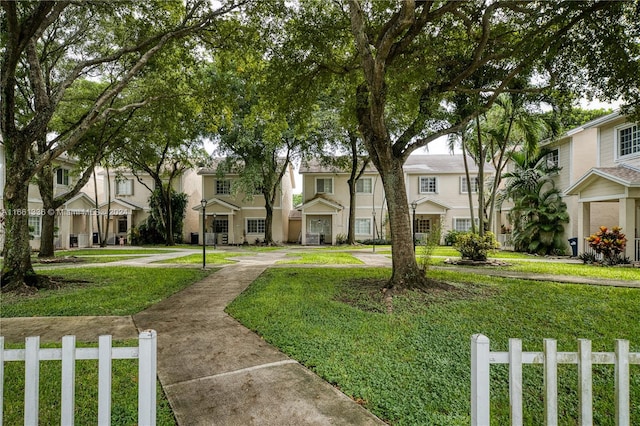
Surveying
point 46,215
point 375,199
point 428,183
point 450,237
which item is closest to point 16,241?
point 46,215

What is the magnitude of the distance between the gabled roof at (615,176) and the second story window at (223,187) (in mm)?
23543

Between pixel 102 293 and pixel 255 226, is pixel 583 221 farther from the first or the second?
pixel 255 226

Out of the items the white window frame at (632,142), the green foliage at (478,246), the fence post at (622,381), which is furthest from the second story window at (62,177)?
the white window frame at (632,142)

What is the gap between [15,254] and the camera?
877cm

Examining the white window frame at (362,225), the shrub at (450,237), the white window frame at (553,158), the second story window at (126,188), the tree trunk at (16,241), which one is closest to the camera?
the tree trunk at (16,241)

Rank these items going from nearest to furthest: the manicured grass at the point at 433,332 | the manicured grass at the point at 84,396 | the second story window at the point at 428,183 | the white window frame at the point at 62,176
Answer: the manicured grass at the point at 84,396, the manicured grass at the point at 433,332, the white window frame at the point at 62,176, the second story window at the point at 428,183

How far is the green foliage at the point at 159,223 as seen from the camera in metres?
28.3

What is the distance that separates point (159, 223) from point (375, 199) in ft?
57.6

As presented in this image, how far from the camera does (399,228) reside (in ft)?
26.5

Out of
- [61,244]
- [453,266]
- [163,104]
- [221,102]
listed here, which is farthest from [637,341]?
[61,244]

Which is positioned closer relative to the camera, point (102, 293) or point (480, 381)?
point (480, 381)

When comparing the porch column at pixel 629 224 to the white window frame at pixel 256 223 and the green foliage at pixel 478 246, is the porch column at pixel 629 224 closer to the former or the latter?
the green foliage at pixel 478 246

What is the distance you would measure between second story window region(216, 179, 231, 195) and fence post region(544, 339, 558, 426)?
2912 cm

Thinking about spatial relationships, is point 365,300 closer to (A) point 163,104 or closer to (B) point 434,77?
(B) point 434,77
